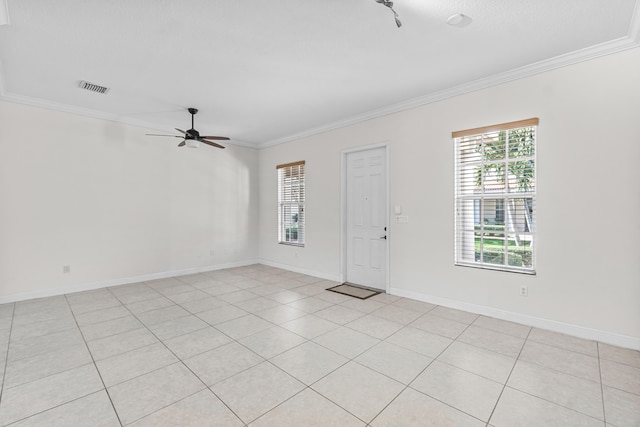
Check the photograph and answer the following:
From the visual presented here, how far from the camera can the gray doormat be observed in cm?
436

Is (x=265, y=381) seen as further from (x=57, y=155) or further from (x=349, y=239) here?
(x=57, y=155)

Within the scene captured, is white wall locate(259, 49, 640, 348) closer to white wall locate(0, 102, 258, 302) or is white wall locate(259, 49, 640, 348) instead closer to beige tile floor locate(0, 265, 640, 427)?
beige tile floor locate(0, 265, 640, 427)

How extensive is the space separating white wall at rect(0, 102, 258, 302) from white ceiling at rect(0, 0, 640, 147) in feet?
2.02

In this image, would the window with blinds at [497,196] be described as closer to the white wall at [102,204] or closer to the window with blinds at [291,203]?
the window with blinds at [291,203]

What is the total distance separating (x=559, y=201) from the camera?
300 centimetres

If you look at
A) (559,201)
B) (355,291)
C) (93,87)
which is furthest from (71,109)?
(559,201)

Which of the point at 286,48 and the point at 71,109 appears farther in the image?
the point at 71,109

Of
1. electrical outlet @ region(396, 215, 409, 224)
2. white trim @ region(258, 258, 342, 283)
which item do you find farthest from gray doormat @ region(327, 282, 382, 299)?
electrical outlet @ region(396, 215, 409, 224)

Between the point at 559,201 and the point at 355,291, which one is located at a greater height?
the point at 559,201

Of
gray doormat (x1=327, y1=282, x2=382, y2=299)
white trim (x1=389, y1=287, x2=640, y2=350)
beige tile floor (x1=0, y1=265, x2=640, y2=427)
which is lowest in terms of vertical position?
beige tile floor (x1=0, y1=265, x2=640, y2=427)

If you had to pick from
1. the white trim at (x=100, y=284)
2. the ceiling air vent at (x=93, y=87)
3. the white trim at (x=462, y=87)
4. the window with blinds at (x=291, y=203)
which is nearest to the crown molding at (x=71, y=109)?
the white trim at (x=462, y=87)

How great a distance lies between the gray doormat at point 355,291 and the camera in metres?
4.36

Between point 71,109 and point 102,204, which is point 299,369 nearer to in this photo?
point 102,204

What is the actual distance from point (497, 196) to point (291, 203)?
391 cm
